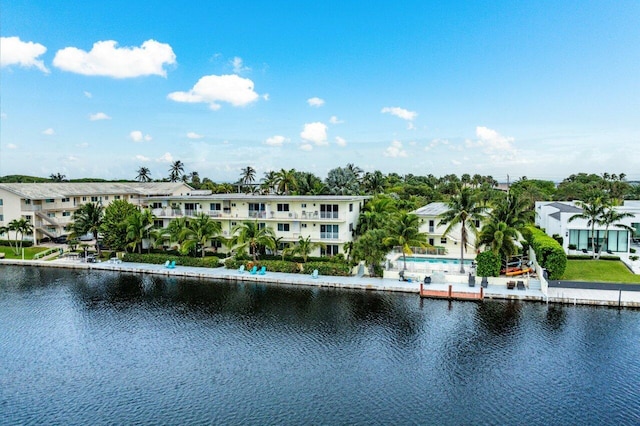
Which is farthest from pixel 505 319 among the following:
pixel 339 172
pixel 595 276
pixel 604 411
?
pixel 339 172

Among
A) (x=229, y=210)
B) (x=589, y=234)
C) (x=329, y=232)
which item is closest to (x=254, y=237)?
(x=329, y=232)

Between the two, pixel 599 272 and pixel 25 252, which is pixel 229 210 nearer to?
pixel 25 252

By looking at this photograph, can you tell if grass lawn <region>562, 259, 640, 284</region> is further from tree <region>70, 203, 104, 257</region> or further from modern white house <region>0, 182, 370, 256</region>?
tree <region>70, 203, 104, 257</region>

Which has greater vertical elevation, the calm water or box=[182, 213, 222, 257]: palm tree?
box=[182, 213, 222, 257]: palm tree

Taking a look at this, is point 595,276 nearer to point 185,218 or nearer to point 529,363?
point 529,363

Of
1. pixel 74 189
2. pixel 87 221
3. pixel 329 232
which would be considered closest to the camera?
pixel 329 232

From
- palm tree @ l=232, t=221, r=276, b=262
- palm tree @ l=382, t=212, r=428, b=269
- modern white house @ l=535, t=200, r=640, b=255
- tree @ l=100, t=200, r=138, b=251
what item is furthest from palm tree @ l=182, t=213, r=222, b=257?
modern white house @ l=535, t=200, r=640, b=255
